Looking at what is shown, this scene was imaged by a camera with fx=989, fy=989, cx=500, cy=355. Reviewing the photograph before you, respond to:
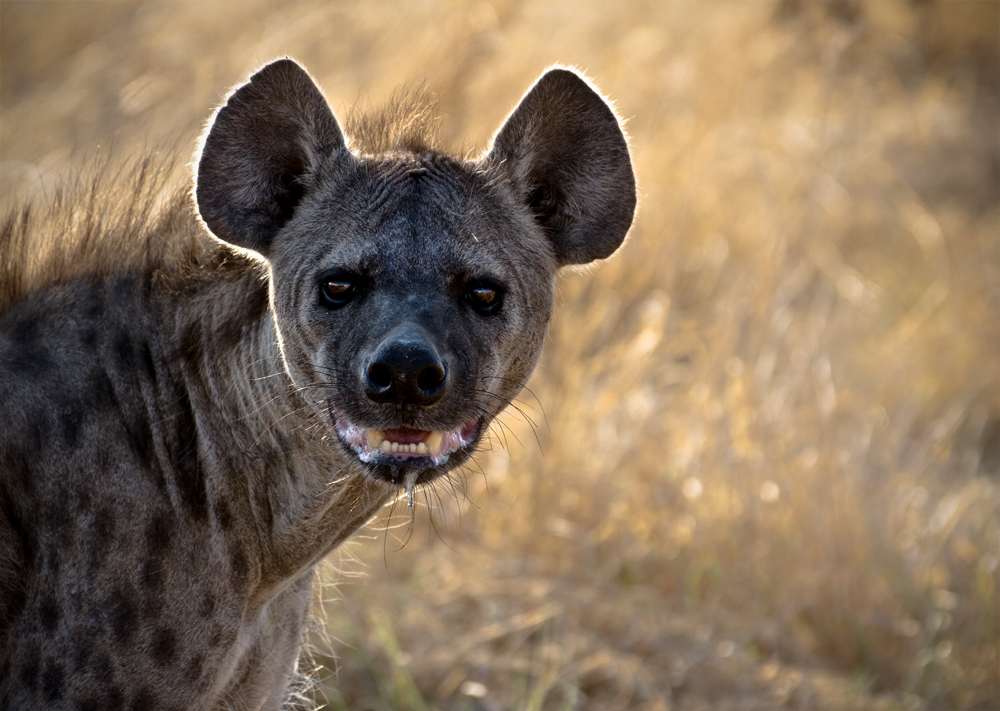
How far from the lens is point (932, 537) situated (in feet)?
13.8

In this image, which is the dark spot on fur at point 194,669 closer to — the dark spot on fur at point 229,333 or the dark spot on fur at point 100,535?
the dark spot on fur at point 100,535

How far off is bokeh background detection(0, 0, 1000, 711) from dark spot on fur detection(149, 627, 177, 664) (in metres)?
0.82

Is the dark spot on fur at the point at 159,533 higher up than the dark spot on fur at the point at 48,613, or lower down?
higher up

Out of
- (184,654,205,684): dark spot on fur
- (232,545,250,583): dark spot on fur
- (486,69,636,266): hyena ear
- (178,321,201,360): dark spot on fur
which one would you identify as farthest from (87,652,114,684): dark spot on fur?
(486,69,636,266): hyena ear

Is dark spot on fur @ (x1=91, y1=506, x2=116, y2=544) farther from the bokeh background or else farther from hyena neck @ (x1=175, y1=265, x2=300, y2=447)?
the bokeh background

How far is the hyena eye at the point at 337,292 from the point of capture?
6.83 feet

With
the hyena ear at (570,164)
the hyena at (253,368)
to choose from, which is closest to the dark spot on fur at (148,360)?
the hyena at (253,368)

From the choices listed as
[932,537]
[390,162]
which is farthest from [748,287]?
[390,162]

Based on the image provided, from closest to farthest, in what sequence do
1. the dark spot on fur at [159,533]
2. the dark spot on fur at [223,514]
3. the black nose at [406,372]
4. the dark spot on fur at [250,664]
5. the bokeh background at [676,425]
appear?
1. the black nose at [406,372]
2. the dark spot on fur at [159,533]
3. the dark spot on fur at [223,514]
4. the dark spot on fur at [250,664]
5. the bokeh background at [676,425]

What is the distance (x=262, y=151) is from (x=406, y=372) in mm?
703

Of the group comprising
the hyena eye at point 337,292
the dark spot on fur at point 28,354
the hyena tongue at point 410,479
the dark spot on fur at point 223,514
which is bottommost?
the dark spot on fur at point 223,514

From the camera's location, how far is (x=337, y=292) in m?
2.09

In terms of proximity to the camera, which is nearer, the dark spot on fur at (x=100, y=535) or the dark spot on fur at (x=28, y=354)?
the dark spot on fur at (x=100, y=535)

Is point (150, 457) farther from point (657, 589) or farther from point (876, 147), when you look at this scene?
point (876, 147)
